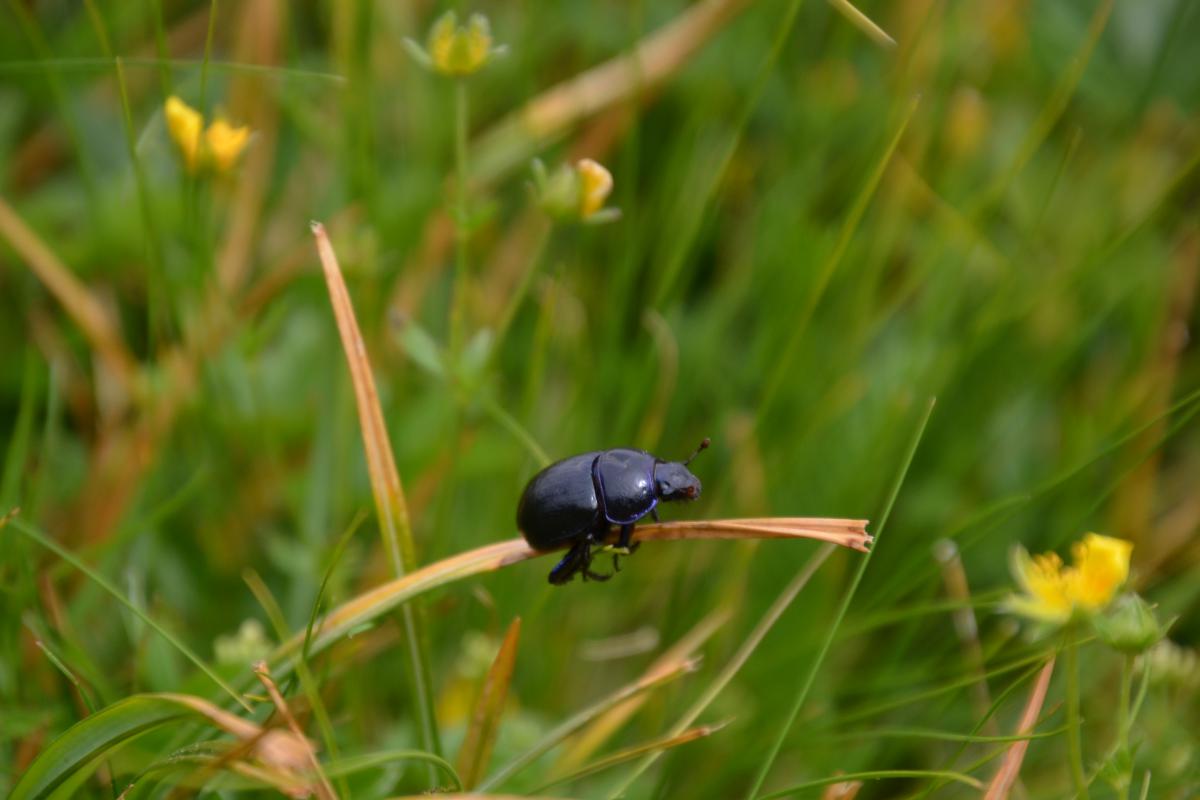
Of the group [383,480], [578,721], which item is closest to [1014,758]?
[578,721]

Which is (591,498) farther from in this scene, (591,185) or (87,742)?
(87,742)

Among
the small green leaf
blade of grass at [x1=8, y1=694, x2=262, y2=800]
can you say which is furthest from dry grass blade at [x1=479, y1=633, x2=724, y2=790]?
the small green leaf

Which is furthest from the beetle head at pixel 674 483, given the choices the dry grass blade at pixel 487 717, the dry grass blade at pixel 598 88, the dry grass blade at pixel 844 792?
the dry grass blade at pixel 598 88

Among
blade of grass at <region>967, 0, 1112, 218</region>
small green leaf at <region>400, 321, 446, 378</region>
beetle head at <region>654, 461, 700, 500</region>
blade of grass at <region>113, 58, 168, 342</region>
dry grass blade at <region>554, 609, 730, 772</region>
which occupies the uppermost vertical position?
blade of grass at <region>967, 0, 1112, 218</region>

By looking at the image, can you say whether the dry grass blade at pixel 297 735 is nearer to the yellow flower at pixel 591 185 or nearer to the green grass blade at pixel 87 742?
the green grass blade at pixel 87 742

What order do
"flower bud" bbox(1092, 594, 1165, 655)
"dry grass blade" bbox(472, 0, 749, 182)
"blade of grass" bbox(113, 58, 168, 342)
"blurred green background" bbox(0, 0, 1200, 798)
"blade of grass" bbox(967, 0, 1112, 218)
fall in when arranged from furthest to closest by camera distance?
"dry grass blade" bbox(472, 0, 749, 182) → "blade of grass" bbox(967, 0, 1112, 218) → "blurred green background" bbox(0, 0, 1200, 798) → "blade of grass" bbox(113, 58, 168, 342) → "flower bud" bbox(1092, 594, 1165, 655)

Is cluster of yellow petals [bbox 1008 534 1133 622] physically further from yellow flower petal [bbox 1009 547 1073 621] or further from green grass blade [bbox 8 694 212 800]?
green grass blade [bbox 8 694 212 800]

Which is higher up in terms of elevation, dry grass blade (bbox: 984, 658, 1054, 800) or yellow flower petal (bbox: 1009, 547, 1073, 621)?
yellow flower petal (bbox: 1009, 547, 1073, 621)
